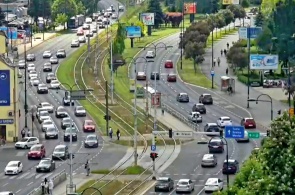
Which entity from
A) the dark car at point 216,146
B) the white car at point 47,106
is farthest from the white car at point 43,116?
the dark car at point 216,146

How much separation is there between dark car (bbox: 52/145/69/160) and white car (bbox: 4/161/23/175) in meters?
4.17

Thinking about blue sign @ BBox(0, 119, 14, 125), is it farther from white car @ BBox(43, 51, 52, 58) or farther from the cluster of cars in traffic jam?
white car @ BBox(43, 51, 52, 58)

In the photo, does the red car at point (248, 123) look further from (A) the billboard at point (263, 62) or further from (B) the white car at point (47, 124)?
(A) the billboard at point (263, 62)

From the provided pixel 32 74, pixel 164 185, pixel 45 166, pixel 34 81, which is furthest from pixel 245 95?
pixel 164 185

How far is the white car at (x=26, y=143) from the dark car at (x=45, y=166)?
10284 millimetres

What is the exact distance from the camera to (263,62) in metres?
154

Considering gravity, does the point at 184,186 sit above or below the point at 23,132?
above

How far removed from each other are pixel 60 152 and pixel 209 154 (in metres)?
10.9

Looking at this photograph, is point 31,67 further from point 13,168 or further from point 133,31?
point 13,168

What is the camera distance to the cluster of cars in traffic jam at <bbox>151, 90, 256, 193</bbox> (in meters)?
95.1

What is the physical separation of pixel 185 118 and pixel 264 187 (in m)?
75.9

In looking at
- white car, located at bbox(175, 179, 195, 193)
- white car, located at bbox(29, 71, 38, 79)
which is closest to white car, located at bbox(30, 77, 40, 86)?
white car, located at bbox(29, 71, 38, 79)

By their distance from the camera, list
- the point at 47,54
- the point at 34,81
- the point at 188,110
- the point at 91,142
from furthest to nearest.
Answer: the point at 47,54, the point at 34,81, the point at 188,110, the point at 91,142

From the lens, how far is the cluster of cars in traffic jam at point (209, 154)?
9512 centimetres
